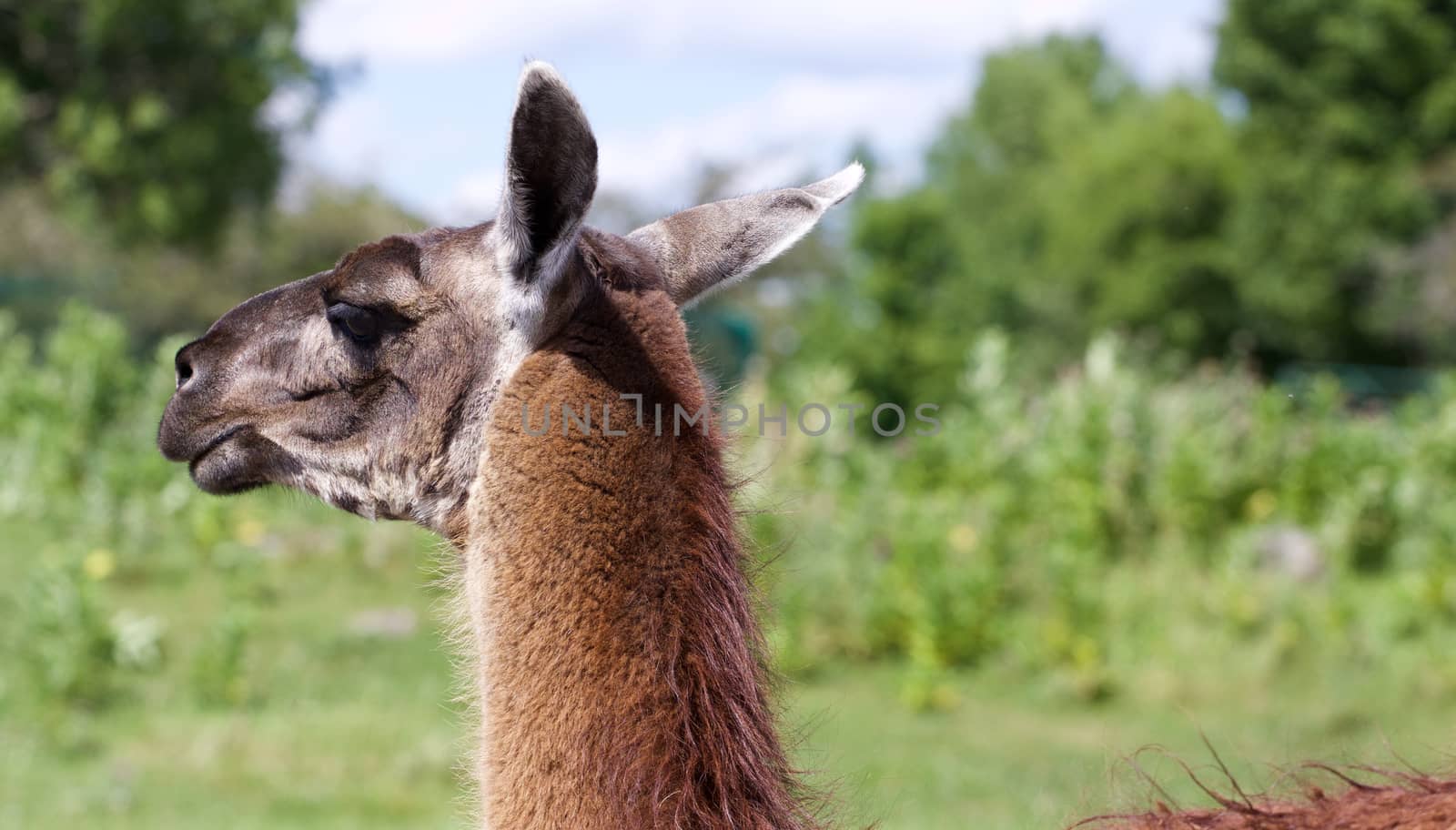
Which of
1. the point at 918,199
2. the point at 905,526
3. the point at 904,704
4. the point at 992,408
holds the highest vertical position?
the point at 918,199

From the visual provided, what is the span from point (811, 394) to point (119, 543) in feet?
18.9

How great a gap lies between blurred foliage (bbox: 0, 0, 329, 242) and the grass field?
11.5 meters

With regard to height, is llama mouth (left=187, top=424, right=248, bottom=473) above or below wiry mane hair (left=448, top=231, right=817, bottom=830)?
above

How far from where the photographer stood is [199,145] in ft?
63.5

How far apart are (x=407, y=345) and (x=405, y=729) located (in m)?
5.03

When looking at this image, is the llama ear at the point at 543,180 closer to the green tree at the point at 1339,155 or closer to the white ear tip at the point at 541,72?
the white ear tip at the point at 541,72

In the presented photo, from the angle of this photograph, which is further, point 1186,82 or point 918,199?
point 1186,82

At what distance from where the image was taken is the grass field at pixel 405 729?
20.8 ft

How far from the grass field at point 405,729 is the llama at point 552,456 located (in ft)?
10.8

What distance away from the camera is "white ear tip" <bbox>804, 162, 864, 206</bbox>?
3223 mm

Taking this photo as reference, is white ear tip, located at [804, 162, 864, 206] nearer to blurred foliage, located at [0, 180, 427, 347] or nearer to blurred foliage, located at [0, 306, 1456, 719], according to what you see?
blurred foliage, located at [0, 306, 1456, 719]

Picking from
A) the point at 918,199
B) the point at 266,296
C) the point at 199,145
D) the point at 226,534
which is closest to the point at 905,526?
the point at 226,534

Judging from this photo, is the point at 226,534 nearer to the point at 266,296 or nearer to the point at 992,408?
the point at 992,408

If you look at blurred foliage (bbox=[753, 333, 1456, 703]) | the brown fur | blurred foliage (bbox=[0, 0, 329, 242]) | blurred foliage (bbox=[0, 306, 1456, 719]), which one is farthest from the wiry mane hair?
blurred foliage (bbox=[0, 0, 329, 242])
